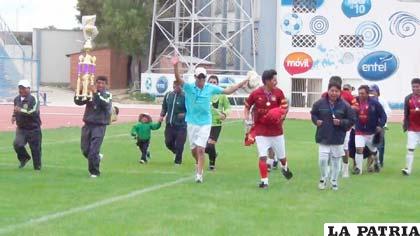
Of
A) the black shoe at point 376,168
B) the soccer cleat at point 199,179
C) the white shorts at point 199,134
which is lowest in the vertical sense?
the black shoe at point 376,168

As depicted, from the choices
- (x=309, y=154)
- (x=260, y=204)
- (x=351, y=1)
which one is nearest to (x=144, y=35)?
(x=351, y=1)

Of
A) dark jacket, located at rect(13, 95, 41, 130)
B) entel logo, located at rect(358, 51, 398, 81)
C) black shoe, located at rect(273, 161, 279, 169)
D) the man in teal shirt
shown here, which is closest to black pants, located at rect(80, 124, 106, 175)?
dark jacket, located at rect(13, 95, 41, 130)

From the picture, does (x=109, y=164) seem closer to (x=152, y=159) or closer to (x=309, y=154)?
(x=152, y=159)

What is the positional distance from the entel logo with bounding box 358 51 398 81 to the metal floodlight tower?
296 inches

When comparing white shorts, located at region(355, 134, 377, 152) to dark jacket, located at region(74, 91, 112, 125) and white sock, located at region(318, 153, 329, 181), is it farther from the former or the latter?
dark jacket, located at region(74, 91, 112, 125)

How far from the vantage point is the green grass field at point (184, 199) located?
414 inches

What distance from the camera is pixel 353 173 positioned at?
1708 centimetres

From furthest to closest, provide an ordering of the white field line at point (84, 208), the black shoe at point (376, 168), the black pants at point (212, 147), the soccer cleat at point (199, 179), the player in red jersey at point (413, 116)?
the black shoe at point (376, 168), the black pants at point (212, 147), the player in red jersey at point (413, 116), the soccer cleat at point (199, 179), the white field line at point (84, 208)

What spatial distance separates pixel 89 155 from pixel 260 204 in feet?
14.5

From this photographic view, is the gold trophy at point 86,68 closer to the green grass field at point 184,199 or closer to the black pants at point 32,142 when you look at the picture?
the green grass field at point 184,199

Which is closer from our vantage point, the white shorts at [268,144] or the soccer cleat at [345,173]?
the white shorts at [268,144]

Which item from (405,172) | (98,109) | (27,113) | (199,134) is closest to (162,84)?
(27,113)

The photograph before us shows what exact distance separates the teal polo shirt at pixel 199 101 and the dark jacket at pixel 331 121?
5.92 ft

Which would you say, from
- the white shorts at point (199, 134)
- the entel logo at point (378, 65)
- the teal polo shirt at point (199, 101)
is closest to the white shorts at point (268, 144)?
the white shorts at point (199, 134)
